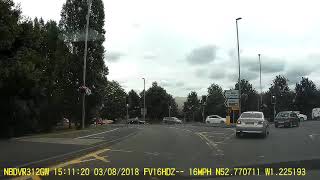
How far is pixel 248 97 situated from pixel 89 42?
83.4 meters

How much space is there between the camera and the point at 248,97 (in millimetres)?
123375

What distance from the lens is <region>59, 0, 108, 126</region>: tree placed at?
45.5 m

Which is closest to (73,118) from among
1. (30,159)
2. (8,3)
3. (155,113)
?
(8,3)

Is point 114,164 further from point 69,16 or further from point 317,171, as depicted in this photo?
point 69,16

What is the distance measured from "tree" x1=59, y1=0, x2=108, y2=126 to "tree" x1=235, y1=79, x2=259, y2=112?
76316 mm

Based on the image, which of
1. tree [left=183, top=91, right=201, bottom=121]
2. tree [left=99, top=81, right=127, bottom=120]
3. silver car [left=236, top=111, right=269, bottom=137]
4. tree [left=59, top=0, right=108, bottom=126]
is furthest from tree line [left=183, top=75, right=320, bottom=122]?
silver car [left=236, top=111, right=269, bottom=137]

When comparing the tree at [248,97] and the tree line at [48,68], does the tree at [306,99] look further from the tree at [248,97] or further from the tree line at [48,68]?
the tree line at [48,68]

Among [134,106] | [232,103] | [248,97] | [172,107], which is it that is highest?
[248,97]

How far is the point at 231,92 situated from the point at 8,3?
28.6m

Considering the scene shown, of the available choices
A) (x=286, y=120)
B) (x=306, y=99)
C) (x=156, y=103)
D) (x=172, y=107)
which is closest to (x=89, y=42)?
(x=286, y=120)

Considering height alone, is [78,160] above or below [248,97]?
below

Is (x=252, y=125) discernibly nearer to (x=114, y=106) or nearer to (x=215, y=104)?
(x=114, y=106)

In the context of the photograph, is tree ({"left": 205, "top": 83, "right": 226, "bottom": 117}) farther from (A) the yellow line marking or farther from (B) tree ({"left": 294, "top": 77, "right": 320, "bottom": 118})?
(A) the yellow line marking

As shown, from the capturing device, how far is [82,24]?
4688cm
